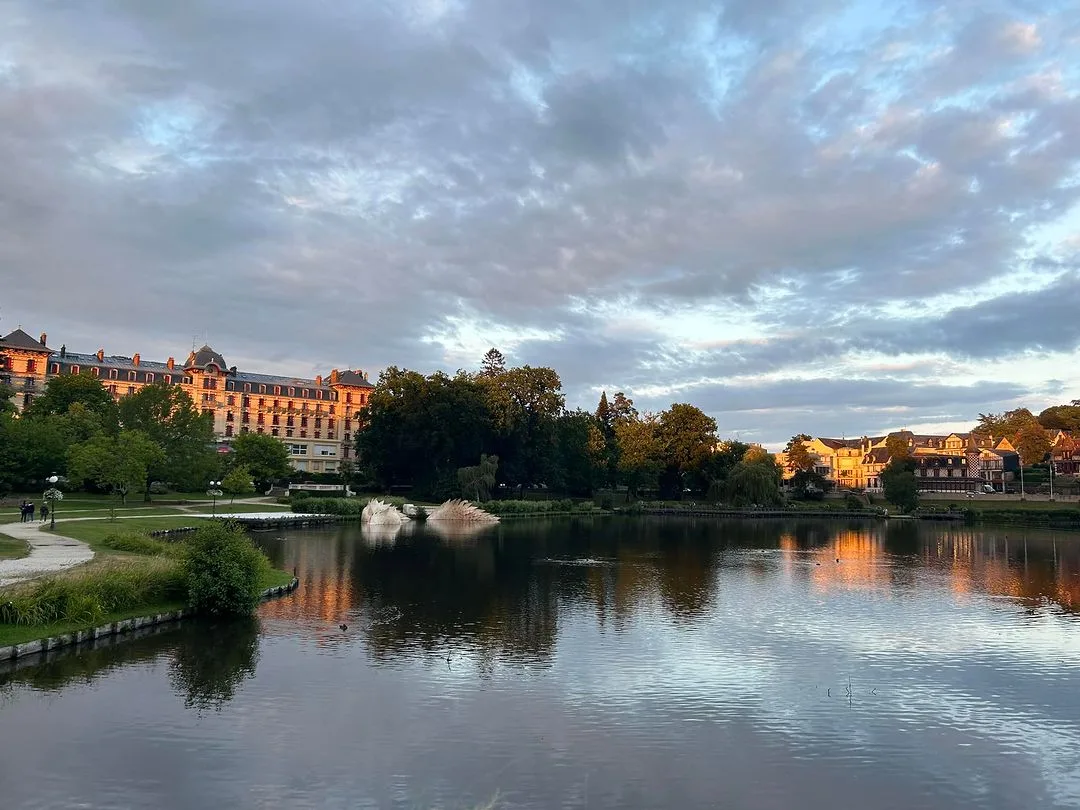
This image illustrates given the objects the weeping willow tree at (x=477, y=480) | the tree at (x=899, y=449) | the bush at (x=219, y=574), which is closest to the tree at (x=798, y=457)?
the tree at (x=899, y=449)

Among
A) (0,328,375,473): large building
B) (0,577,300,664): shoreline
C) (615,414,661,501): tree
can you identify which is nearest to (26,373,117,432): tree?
(0,328,375,473): large building

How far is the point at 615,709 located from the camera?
16.9 metres

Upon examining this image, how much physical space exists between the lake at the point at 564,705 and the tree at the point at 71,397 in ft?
238

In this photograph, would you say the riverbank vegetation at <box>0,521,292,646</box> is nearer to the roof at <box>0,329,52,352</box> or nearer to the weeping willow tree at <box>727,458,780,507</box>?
the weeping willow tree at <box>727,458,780,507</box>

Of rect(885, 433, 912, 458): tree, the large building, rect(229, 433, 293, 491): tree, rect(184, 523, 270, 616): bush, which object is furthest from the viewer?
rect(885, 433, 912, 458): tree

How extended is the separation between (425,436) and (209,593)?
68.4 m

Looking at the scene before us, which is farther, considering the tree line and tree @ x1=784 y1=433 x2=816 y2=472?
tree @ x1=784 y1=433 x2=816 y2=472

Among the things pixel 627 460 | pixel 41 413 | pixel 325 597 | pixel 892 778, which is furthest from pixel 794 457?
pixel 892 778

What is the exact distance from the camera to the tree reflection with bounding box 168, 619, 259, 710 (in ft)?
57.2

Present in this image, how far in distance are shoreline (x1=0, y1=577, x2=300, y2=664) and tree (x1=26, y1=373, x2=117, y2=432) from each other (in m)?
72.6

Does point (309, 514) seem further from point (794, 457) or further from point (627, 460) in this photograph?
point (794, 457)

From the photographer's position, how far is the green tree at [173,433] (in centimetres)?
7606

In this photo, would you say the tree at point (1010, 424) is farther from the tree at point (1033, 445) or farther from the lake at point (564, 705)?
the lake at point (564, 705)

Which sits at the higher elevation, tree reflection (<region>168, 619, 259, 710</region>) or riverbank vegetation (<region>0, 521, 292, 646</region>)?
riverbank vegetation (<region>0, 521, 292, 646</region>)
